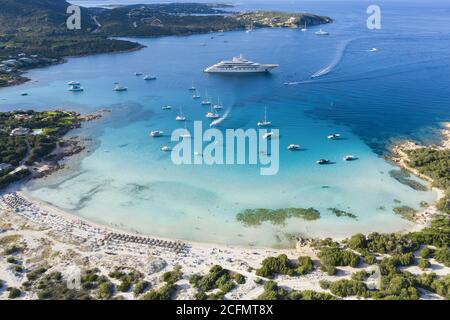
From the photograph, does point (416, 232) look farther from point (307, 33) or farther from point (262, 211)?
point (307, 33)

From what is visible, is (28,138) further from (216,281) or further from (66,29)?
(66,29)

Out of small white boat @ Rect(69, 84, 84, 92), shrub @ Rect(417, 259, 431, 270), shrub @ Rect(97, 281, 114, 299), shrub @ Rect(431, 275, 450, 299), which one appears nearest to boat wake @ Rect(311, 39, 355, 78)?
small white boat @ Rect(69, 84, 84, 92)

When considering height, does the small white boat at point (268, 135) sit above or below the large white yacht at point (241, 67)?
below

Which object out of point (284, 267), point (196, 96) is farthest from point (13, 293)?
point (196, 96)

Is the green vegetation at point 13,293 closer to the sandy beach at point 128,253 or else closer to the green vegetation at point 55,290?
the sandy beach at point 128,253

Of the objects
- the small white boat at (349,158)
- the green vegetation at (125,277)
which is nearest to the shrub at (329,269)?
the green vegetation at (125,277)

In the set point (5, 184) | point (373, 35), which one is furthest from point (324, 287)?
point (373, 35)
